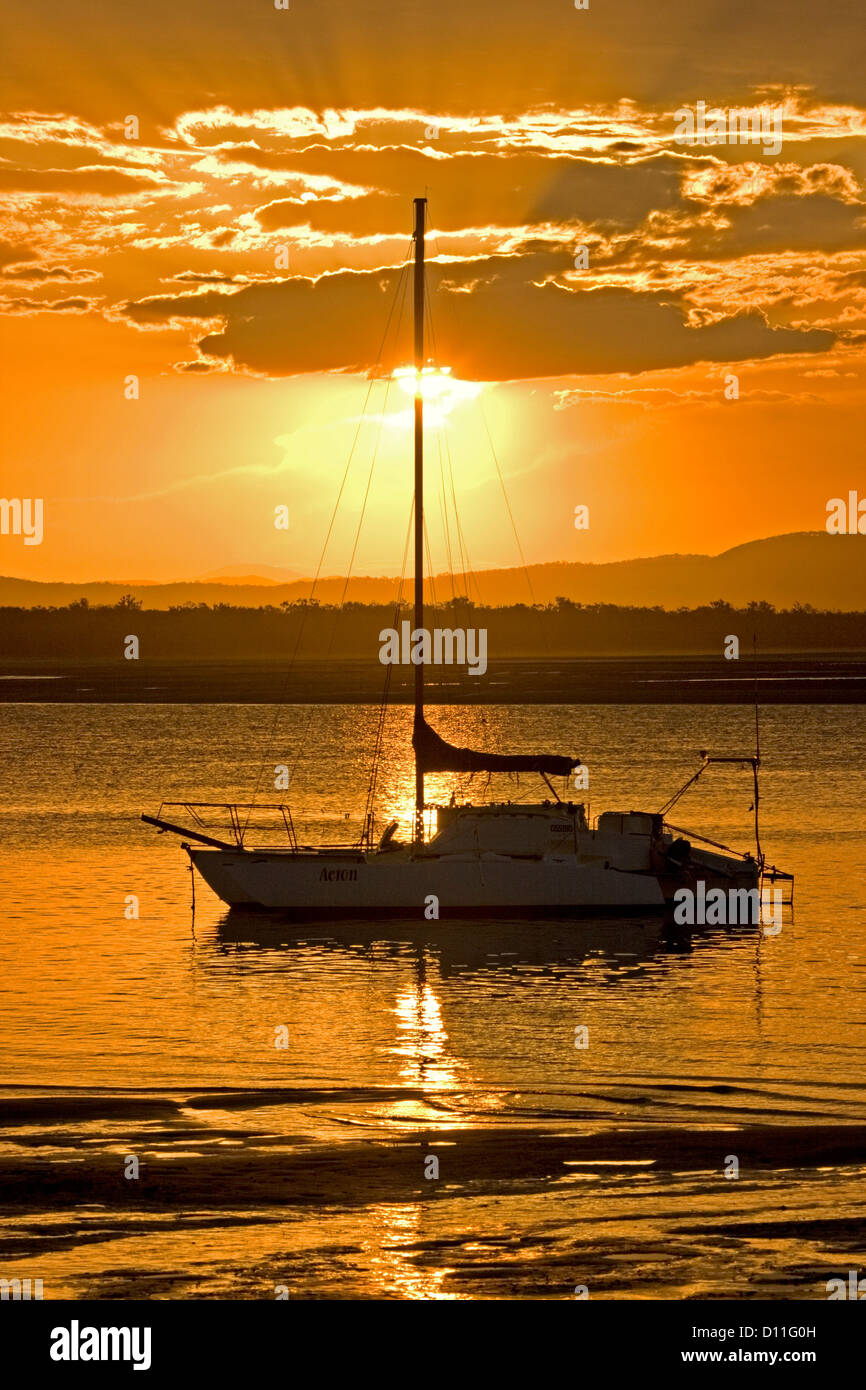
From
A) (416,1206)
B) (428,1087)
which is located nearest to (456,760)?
(428,1087)

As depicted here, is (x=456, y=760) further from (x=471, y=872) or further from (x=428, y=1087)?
(x=428, y=1087)

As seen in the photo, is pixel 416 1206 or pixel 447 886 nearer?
pixel 416 1206

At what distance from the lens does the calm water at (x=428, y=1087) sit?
1581cm

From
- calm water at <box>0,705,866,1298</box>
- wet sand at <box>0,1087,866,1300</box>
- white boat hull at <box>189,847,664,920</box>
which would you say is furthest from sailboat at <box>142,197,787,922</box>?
wet sand at <box>0,1087,866,1300</box>

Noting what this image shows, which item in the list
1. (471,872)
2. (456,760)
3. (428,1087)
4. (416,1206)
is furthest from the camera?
(456,760)

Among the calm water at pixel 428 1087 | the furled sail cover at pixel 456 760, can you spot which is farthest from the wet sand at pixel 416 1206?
the furled sail cover at pixel 456 760

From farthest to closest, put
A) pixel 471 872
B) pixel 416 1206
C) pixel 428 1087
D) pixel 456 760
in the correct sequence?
pixel 456 760 → pixel 471 872 → pixel 428 1087 → pixel 416 1206

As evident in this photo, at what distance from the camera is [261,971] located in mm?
36531

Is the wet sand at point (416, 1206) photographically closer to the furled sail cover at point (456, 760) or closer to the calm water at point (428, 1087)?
the calm water at point (428, 1087)

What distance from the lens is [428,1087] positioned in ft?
80.6

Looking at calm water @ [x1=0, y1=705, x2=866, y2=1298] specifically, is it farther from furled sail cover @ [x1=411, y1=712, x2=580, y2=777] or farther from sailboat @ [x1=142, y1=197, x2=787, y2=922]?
furled sail cover @ [x1=411, y1=712, x2=580, y2=777]

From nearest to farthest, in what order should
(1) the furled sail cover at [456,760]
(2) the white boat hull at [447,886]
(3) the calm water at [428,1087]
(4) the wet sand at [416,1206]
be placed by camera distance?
1. (4) the wet sand at [416,1206]
2. (3) the calm water at [428,1087]
3. (2) the white boat hull at [447,886]
4. (1) the furled sail cover at [456,760]

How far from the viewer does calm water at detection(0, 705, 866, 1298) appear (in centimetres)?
1581
